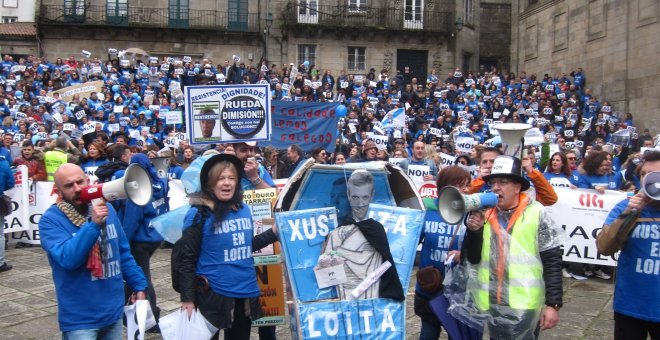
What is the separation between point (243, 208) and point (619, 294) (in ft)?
8.76

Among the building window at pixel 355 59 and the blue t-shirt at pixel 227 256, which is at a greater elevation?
the building window at pixel 355 59

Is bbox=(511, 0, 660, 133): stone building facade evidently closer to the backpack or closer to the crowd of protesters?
the crowd of protesters

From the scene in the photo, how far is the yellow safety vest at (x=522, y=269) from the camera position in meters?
3.86

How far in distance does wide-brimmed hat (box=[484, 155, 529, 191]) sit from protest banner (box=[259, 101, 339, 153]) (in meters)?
9.78

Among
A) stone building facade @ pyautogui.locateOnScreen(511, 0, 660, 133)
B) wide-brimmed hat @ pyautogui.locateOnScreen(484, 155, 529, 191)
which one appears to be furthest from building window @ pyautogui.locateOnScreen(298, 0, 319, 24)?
wide-brimmed hat @ pyautogui.locateOnScreen(484, 155, 529, 191)

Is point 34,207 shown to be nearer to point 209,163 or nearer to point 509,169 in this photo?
point 209,163

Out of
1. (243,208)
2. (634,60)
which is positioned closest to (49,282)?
(243,208)

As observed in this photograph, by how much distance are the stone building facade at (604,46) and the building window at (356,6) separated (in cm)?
833

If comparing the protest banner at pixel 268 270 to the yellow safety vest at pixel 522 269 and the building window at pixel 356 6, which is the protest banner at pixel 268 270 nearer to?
the yellow safety vest at pixel 522 269

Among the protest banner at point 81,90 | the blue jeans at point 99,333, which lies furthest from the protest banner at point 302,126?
the blue jeans at point 99,333

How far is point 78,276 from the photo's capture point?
384 centimetres

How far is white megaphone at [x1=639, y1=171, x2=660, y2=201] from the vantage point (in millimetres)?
3824

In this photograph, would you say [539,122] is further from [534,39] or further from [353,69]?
[353,69]

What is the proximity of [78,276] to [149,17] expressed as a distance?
30.7 metres
